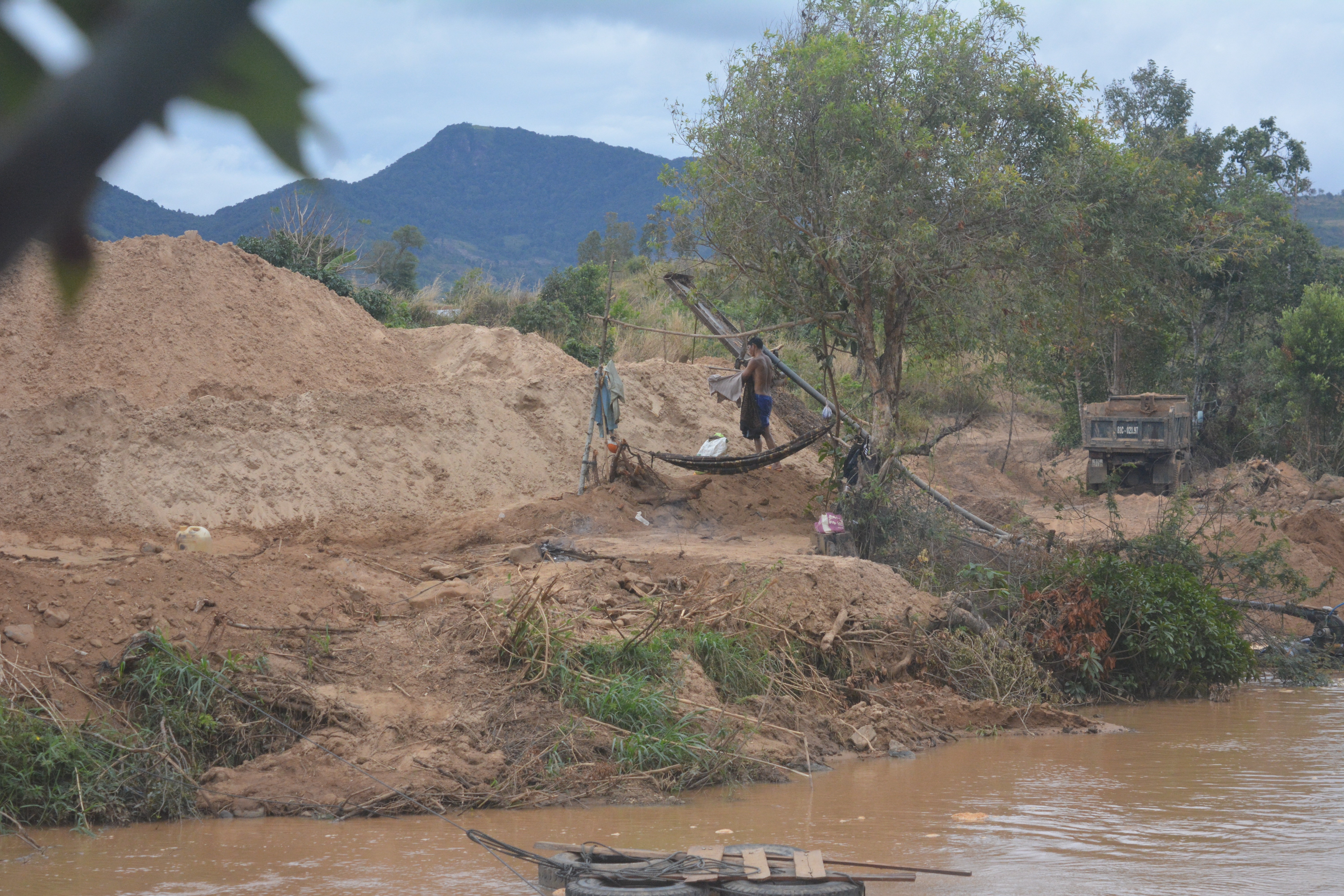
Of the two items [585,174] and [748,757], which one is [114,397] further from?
[585,174]

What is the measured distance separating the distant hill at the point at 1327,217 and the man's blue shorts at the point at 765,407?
55633 mm

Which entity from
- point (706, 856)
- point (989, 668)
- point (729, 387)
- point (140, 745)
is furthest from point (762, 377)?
point (706, 856)

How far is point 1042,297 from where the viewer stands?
10.6 m

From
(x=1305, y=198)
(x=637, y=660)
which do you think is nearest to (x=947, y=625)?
(x=637, y=660)

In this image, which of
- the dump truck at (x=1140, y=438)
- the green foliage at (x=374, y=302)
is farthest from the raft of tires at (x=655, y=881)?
the green foliage at (x=374, y=302)

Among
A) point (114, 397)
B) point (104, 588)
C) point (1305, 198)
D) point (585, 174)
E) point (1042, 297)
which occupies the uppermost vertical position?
point (585, 174)

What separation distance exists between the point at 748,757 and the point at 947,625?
8.79 ft

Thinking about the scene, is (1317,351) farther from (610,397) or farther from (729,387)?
(610,397)

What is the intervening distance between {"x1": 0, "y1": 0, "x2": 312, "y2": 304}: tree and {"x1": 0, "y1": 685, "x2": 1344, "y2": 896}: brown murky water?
389 centimetres

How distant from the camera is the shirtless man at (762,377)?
1079 centimetres

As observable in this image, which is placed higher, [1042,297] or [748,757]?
[1042,297]

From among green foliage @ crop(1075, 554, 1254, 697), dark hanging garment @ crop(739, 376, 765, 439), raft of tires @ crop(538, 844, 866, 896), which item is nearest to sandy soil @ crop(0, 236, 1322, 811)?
dark hanging garment @ crop(739, 376, 765, 439)

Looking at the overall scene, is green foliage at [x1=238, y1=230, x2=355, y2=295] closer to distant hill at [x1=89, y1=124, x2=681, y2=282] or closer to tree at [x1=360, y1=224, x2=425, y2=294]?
tree at [x1=360, y1=224, x2=425, y2=294]

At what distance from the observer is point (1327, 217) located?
218 feet
